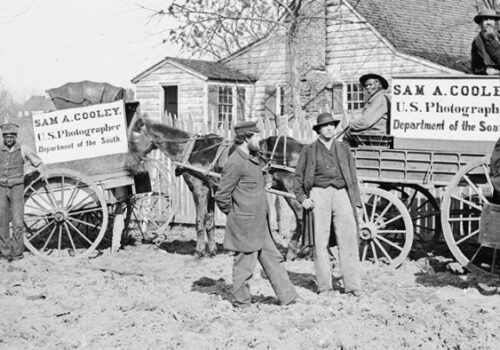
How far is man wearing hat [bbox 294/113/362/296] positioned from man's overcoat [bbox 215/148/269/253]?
71 centimetres

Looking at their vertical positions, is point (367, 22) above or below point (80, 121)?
above

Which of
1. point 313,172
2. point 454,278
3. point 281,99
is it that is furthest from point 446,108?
point 281,99

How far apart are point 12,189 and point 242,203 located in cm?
468

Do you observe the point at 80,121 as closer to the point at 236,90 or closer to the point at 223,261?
the point at 223,261

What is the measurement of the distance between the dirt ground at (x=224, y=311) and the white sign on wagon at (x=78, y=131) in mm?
1700

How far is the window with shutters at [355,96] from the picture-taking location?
953 inches

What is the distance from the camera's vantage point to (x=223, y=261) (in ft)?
34.7

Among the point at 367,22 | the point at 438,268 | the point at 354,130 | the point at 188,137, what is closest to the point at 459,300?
the point at 438,268

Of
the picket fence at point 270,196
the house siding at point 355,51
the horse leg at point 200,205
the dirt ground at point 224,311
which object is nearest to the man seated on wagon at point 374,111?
the dirt ground at point 224,311

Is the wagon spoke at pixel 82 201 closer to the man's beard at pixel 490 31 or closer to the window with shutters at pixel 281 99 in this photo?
the man's beard at pixel 490 31

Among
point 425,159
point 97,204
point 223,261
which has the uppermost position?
point 425,159

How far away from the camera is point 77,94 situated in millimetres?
11023

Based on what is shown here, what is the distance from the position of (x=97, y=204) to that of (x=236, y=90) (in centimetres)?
1631

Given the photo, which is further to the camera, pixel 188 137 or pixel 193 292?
pixel 188 137
